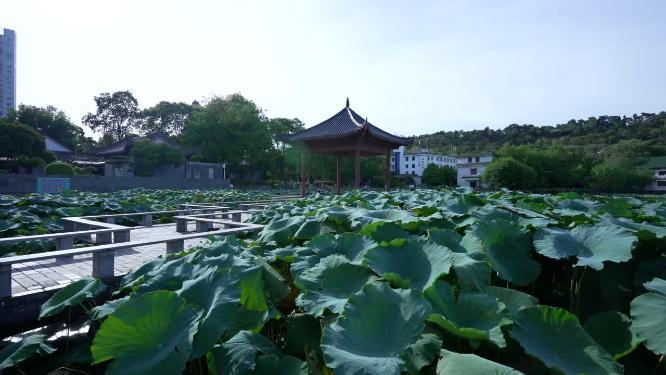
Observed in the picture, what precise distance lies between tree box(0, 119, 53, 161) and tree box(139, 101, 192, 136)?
26.0 metres

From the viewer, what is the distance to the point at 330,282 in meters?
1.50

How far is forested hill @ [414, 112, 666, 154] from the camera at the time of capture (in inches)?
3451

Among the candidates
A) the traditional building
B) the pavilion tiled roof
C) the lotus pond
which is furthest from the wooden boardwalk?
the traditional building

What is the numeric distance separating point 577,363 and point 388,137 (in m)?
16.8

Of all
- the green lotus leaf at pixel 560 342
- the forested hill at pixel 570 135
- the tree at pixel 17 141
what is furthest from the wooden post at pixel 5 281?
the forested hill at pixel 570 135

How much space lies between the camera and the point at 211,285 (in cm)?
145

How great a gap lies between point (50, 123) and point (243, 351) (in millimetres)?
53605

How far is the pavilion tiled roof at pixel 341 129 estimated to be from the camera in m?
16.1

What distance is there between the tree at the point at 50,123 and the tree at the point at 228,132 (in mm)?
19055

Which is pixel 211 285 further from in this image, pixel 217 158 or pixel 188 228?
pixel 217 158

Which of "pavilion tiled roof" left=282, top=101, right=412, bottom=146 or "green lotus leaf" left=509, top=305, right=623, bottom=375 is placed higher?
"pavilion tiled roof" left=282, top=101, right=412, bottom=146

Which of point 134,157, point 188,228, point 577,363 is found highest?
point 134,157

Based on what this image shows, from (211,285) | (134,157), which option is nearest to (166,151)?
(134,157)

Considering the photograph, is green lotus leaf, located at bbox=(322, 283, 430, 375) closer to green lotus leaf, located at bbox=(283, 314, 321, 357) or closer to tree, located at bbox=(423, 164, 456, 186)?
green lotus leaf, located at bbox=(283, 314, 321, 357)
